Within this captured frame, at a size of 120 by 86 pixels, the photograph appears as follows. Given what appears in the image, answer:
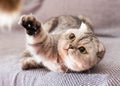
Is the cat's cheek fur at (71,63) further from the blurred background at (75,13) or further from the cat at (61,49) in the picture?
the blurred background at (75,13)

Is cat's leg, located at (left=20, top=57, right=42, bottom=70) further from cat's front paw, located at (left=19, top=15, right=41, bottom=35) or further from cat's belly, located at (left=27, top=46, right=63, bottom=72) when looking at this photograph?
cat's front paw, located at (left=19, top=15, right=41, bottom=35)

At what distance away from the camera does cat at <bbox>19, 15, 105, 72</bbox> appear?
984 mm

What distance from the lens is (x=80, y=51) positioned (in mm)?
984

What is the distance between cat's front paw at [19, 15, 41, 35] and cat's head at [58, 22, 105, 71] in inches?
4.7

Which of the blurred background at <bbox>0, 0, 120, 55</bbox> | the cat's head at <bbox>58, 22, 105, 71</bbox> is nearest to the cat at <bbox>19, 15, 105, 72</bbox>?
the cat's head at <bbox>58, 22, 105, 71</bbox>

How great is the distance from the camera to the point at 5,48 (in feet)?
5.01

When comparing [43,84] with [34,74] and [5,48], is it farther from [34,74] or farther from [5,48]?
[5,48]

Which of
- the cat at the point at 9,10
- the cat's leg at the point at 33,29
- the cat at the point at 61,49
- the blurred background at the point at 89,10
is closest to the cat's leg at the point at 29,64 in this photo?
the cat at the point at 61,49

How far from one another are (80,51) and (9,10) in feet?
4.64

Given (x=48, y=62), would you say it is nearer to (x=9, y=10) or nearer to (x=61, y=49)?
(x=61, y=49)

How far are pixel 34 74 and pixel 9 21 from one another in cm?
111

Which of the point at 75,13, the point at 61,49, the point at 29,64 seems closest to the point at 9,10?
the point at 75,13

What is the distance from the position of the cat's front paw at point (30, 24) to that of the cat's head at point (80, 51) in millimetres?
119

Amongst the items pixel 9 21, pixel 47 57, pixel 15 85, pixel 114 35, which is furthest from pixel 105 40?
pixel 9 21
